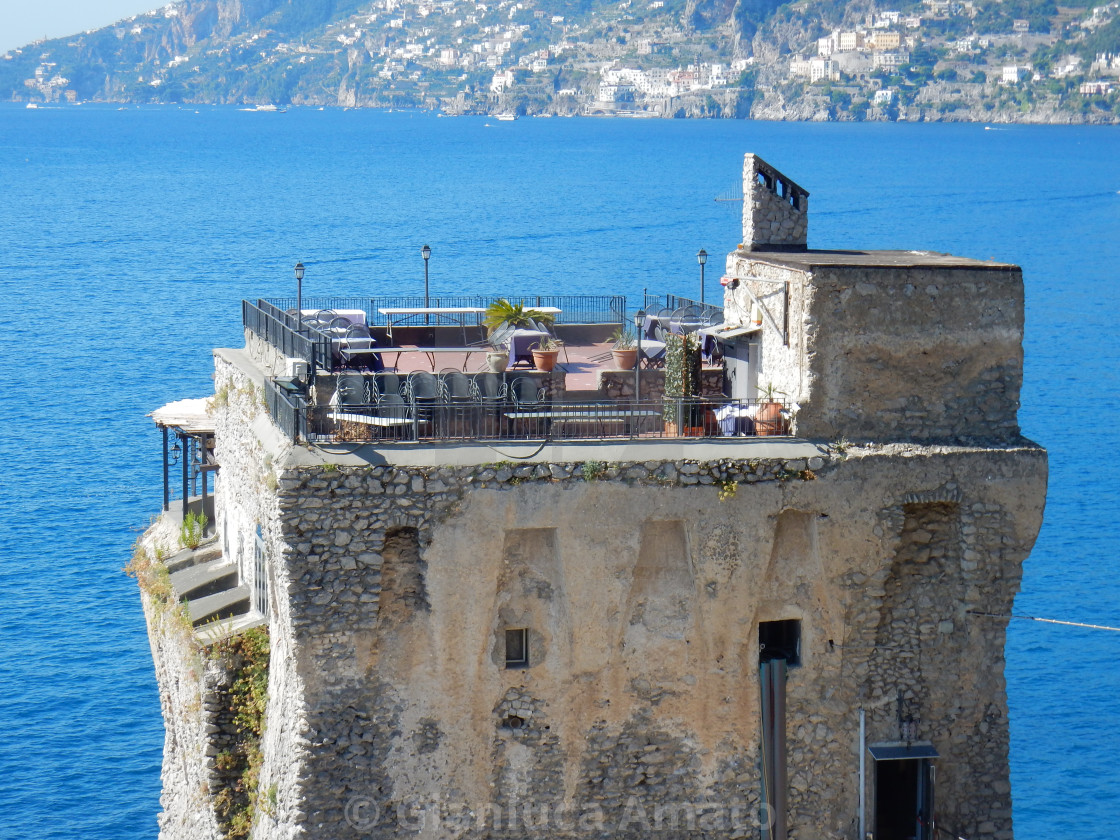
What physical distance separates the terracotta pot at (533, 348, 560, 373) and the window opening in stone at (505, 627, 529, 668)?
240 inches

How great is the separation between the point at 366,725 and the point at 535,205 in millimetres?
129712

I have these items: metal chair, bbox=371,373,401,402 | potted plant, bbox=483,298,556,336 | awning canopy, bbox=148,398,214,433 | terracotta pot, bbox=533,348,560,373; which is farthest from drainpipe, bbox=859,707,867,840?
awning canopy, bbox=148,398,214,433

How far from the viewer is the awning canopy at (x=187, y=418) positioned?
108 ft

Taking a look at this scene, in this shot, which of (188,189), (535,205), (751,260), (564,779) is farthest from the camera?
(188,189)

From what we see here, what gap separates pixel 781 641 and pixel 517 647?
4229mm

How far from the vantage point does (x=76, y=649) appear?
48.0 meters

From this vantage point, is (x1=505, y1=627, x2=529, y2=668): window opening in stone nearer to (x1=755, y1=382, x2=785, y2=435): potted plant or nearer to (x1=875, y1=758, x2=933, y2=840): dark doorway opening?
(x1=755, y1=382, x2=785, y2=435): potted plant

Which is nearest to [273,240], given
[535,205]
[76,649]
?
[535,205]

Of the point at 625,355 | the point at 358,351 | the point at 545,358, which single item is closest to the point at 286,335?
the point at 358,351

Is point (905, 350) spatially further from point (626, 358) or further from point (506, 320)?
point (506, 320)

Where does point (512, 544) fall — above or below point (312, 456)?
below

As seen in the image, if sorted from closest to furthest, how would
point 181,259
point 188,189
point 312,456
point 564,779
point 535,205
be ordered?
point 312,456 < point 564,779 < point 181,259 < point 535,205 < point 188,189

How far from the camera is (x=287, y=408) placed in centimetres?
2344

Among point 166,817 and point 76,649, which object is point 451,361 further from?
point 76,649
